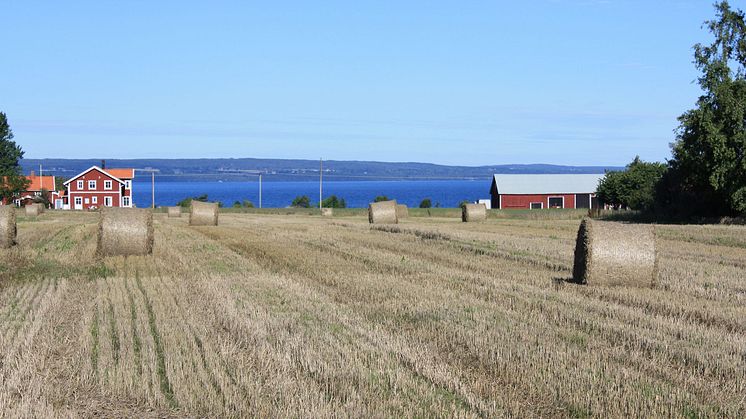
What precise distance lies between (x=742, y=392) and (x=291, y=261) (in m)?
12.8

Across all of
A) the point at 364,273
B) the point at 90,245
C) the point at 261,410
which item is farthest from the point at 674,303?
the point at 90,245

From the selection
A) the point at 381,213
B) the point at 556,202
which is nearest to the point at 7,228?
the point at 381,213

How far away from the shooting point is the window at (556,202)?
308ft

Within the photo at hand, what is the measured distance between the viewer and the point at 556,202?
94.0 metres

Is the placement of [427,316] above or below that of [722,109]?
below

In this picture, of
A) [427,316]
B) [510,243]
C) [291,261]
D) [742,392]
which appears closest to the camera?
[742,392]

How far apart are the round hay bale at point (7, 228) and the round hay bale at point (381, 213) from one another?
18709mm

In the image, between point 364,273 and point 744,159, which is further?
point 744,159

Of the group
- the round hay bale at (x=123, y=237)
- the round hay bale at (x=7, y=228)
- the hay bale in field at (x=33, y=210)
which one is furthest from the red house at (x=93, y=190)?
the round hay bale at (x=123, y=237)

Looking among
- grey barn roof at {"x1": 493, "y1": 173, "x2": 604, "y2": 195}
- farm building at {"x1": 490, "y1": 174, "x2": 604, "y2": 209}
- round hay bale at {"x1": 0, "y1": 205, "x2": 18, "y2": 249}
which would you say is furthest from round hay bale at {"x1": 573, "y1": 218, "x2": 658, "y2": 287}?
grey barn roof at {"x1": 493, "y1": 173, "x2": 604, "y2": 195}

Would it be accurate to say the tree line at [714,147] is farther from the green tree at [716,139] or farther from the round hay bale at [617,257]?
the round hay bale at [617,257]

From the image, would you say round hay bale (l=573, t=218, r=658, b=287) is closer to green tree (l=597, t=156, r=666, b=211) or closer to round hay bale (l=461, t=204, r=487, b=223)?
round hay bale (l=461, t=204, r=487, b=223)

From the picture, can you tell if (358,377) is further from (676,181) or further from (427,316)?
(676,181)

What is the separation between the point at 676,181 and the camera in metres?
49.6
